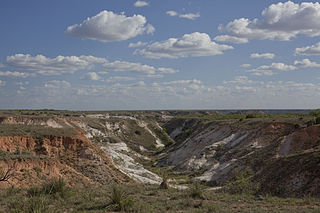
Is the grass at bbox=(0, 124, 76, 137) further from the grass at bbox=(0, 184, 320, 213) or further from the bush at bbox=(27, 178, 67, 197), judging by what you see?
the bush at bbox=(27, 178, 67, 197)

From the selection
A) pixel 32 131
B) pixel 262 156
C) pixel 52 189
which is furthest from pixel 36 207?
pixel 262 156

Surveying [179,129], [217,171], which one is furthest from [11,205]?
[179,129]

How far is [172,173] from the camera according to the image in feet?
120

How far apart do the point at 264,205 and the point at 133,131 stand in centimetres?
6158

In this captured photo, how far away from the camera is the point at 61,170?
2272 centimetres

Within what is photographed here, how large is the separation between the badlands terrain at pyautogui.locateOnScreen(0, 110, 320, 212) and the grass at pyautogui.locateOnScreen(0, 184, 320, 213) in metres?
0.04

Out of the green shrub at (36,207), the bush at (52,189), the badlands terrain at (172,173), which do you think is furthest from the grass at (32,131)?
the green shrub at (36,207)

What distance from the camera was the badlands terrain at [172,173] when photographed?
12430 mm

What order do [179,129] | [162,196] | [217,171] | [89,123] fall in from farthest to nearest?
[179,129] → [89,123] → [217,171] → [162,196]

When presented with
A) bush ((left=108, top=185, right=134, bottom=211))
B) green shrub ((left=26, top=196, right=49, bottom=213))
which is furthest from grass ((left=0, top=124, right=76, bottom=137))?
green shrub ((left=26, top=196, right=49, bottom=213))

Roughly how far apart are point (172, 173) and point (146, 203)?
961 inches

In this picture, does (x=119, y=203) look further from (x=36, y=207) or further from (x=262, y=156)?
(x=262, y=156)

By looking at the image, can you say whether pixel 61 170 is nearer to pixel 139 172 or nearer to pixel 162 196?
pixel 162 196

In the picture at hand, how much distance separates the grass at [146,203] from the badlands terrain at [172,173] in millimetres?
40
